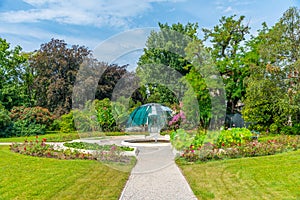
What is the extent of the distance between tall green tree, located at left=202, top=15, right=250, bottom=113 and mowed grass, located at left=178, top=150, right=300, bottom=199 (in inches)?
572

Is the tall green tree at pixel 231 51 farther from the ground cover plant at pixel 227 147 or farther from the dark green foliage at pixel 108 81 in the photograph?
the ground cover plant at pixel 227 147

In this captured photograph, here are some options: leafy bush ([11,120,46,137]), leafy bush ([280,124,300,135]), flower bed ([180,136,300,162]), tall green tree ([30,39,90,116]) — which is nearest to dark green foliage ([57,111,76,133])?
leafy bush ([11,120,46,137])

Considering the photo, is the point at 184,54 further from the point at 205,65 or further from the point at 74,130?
the point at 74,130

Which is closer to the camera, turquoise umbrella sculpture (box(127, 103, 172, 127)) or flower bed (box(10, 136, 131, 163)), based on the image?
flower bed (box(10, 136, 131, 163))

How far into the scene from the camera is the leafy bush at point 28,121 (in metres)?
21.8

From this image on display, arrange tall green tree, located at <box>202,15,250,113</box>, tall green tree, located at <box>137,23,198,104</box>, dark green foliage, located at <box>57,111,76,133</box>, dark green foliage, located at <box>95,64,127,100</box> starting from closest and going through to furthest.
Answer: tall green tree, located at <box>137,23,198,104</box> < tall green tree, located at <box>202,15,250,113</box> < dark green foliage, located at <box>57,111,76,133</box> < dark green foliage, located at <box>95,64,127,100</box>

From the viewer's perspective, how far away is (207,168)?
8203mm

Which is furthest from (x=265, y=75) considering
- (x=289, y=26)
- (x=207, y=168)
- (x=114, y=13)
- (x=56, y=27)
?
(x=56, y=27)

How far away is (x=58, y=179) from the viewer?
276 inches

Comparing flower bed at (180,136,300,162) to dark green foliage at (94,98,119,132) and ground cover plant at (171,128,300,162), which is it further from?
dark green foliage at (94,98,119,132)

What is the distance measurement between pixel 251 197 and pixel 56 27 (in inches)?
621

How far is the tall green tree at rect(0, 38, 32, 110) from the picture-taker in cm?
2733

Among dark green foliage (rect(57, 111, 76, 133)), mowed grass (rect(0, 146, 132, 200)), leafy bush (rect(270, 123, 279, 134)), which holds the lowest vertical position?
mowed grass (rect(0, 146, 132, 200))

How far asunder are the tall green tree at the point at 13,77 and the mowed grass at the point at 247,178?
22.8 meters
